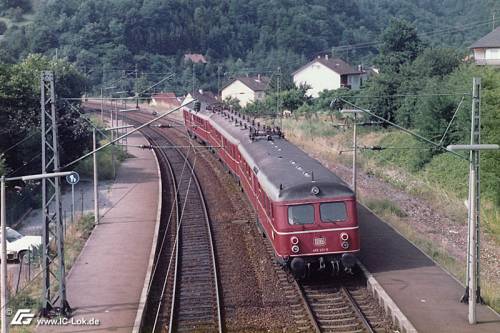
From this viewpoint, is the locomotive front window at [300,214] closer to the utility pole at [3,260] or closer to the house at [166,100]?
the utility pole at [3,260]

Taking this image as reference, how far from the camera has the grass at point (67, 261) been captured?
59.3 feet

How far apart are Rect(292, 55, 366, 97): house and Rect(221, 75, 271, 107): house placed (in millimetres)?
4391

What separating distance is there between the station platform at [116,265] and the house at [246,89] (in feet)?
158

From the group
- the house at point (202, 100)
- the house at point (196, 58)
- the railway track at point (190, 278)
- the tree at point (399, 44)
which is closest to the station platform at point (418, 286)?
the railway track at point (190, 278)

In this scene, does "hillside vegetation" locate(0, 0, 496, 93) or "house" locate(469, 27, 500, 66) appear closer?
"house" locate(469, 27, 500, 66)

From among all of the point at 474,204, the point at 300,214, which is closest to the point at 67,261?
the point at 300,214

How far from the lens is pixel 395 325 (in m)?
15.6

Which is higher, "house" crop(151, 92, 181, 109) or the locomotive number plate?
"house" crop(151, 92, 181, 109)

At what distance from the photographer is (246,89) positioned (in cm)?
8325

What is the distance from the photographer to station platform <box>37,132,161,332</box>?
16.8 metres

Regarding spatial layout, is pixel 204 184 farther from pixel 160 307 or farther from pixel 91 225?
pixel 160 307

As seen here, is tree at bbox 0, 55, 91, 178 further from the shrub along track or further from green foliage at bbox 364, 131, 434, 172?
green foliage at bbox 364, 131, 434, 172

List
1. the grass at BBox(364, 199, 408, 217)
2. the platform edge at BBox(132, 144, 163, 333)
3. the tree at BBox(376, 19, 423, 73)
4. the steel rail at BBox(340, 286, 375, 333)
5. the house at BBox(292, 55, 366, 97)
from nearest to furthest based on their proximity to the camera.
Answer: the steel rail at BBox(340, 286, 375, 333), the platform edge at BBox(132, 144, 163, 333), the grass at BBox(364, 199, 408, 217), the tree at BBox(376, 19, 423, 73), the house at BBox(292, 55, 366, 97)

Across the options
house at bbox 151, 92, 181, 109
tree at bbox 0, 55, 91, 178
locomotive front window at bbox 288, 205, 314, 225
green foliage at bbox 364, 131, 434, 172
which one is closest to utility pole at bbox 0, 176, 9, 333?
locomotive front window at bbox 288, 205, 314, 225
